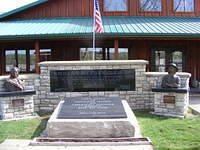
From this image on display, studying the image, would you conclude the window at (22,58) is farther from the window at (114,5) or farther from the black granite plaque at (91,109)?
the black granite plaque at (91,109)

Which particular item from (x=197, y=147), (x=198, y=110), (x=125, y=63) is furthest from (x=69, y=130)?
(x=198, y=110)

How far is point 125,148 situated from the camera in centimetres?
382

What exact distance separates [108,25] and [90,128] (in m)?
7.48

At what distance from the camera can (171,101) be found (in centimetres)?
640

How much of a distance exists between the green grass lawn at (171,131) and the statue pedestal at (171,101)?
382mm

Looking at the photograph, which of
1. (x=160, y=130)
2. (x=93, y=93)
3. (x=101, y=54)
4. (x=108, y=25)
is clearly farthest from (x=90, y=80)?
(x=101, y=54)

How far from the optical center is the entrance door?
12500 millimetres

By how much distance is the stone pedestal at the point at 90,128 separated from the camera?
4477 millimetres

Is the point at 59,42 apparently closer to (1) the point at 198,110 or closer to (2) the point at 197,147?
(1) the point at 198,110

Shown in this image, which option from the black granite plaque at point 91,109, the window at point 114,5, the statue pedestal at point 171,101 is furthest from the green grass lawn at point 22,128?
the window at point 114,5

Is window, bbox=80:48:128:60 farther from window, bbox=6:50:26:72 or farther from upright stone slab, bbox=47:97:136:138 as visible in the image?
upright stone slab, bbox=47:97:136:138

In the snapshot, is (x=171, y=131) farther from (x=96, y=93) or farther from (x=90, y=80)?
(x=90, y=80)

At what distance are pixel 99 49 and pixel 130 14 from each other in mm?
3145

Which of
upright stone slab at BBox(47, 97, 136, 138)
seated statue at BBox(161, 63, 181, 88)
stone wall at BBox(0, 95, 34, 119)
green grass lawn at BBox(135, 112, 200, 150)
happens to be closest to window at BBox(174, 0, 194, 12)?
seated statue at BBox(161, 63, 181, 88)
